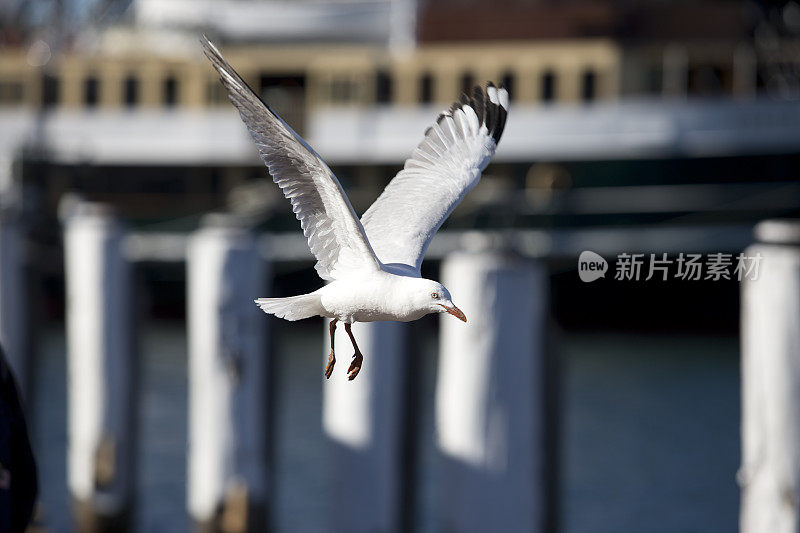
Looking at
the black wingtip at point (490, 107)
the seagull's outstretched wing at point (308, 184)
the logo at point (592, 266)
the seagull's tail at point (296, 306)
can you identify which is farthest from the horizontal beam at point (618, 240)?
the seagull's tail at point (296, 306)

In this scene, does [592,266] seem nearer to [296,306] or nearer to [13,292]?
[296,306]

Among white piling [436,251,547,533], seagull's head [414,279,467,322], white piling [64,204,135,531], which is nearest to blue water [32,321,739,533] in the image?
white piling [64,204,135,531]

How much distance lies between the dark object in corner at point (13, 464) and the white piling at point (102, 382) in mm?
8110

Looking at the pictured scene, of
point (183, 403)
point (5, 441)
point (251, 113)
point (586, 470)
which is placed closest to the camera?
point (251, 113)

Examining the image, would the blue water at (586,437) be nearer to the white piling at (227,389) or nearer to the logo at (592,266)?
the white piling at (227,389)

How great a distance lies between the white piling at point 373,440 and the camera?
429 inches

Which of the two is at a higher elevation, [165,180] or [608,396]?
[165,180]

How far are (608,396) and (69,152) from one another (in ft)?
51.0

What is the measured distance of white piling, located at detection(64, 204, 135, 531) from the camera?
14281 millimetres

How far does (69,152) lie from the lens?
3200cm

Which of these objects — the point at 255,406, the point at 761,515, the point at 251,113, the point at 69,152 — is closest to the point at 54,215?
the point at 69,152

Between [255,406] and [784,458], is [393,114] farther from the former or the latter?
[784,458]

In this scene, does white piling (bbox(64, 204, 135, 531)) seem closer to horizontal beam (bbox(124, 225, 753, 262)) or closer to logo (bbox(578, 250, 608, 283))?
logo (bbox(578, 250, 608, 283))

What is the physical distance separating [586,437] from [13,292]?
10.0 m
